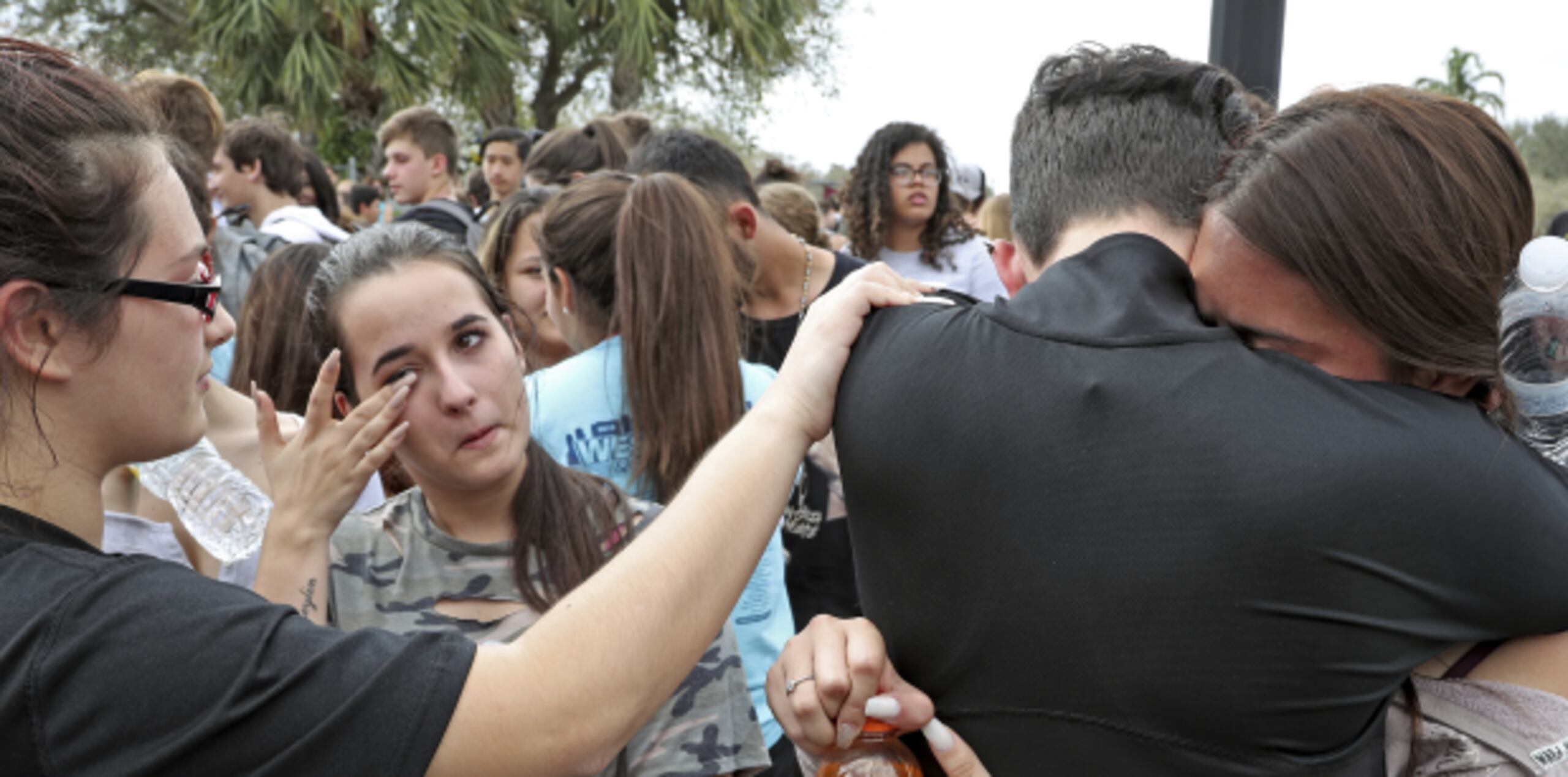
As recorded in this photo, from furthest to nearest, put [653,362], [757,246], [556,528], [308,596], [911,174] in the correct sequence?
[911,174]
[757,246]
[653,362]
[556,528]
[308,596]

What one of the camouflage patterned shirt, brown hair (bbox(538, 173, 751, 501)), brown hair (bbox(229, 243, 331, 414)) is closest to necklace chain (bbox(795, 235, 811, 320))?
brown hair (bbox(538, 173, 751, 501))

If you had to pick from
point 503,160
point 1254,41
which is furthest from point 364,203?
point 1254,41

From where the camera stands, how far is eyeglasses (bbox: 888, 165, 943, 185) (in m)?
5.74

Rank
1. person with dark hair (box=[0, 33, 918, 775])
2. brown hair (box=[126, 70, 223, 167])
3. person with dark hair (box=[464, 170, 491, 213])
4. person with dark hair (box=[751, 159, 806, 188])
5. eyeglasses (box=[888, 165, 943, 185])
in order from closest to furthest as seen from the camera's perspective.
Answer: person with dark hair (box=[0, 33, 918, 775]) → brown hair (box=[126, 70, 223, 167]) → eyeglasses (box=[888, 165, 943, 185]) → person with dark hair (box=[751, 159, 806, 188]) → person with dark hair (box=[464, 170, 491, 213])

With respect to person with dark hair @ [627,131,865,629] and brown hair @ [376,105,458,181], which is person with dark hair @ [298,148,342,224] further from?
person with dark hair @ [627,131,865,629]

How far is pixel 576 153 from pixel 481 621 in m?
3.96

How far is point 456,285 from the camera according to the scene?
7.40 feet

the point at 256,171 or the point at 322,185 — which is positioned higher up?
the point at 256,171

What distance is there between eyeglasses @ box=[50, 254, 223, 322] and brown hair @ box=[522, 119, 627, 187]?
4.01 metres

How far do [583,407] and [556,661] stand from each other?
159cm

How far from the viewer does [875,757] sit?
1387 millimetres

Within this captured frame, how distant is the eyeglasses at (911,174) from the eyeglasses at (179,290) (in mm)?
4533

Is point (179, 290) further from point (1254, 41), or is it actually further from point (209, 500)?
point (1254, 41)

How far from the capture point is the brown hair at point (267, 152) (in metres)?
5.76
